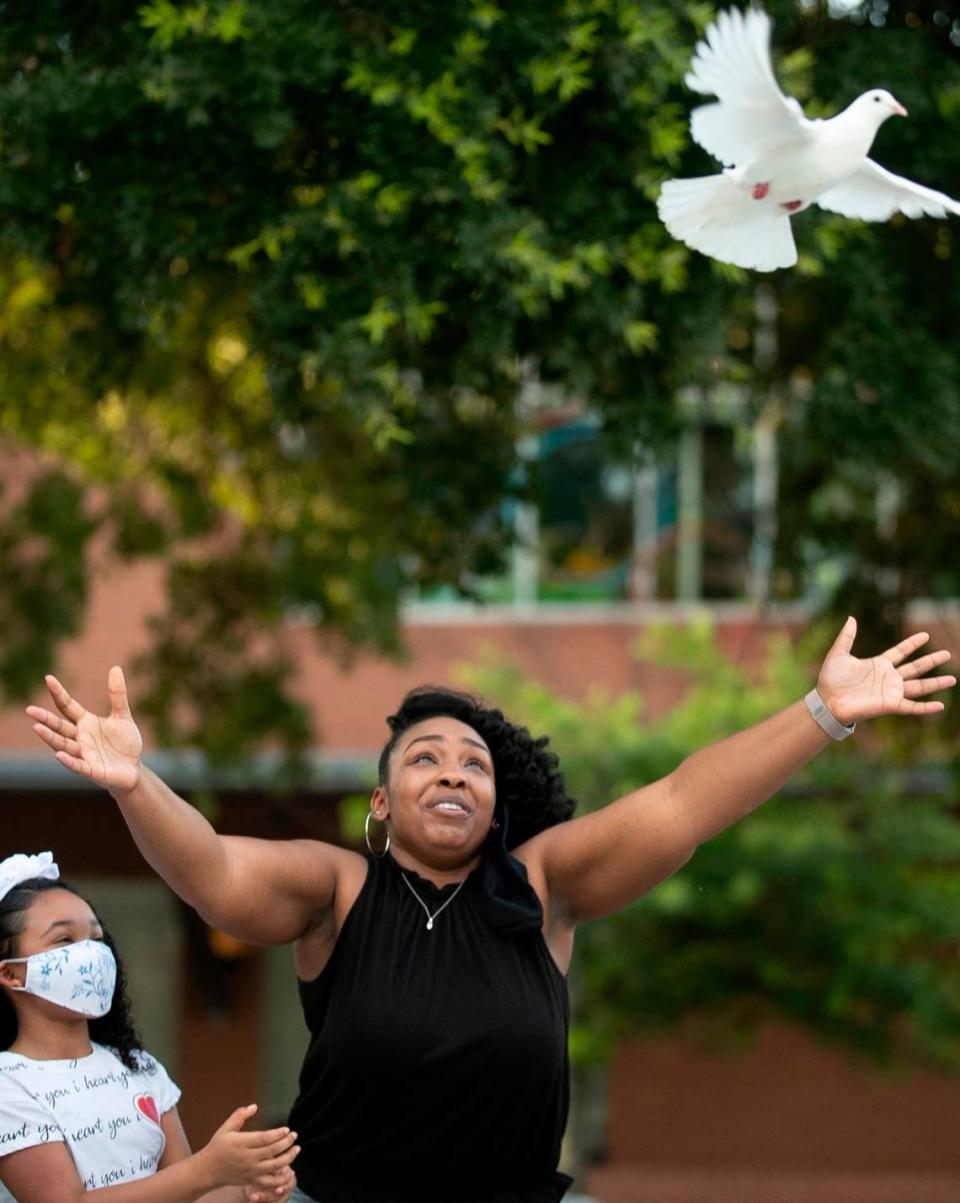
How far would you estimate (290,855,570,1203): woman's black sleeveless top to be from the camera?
344cm

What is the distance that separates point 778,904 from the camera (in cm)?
1144

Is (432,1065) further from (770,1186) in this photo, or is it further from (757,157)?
(770,1186)

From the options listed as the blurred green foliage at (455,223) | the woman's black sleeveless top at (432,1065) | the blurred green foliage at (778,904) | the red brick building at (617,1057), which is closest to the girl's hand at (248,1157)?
the woman's black sleeveless top at (432,1065)

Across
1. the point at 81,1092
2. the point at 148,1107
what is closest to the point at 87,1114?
the point at 81,1092

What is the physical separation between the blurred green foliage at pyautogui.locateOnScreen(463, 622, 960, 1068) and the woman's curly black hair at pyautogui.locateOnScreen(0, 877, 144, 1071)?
718 cm

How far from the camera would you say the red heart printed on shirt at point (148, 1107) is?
364 cm

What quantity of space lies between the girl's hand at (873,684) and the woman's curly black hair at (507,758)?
0.67 metres

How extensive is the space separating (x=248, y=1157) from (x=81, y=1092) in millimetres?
489

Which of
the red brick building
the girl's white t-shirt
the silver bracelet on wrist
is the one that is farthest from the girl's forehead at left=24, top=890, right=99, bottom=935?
the red brick building

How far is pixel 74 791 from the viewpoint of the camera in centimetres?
1577

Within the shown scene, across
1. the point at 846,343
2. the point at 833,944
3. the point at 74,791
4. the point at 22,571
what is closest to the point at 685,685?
the point at 833,944

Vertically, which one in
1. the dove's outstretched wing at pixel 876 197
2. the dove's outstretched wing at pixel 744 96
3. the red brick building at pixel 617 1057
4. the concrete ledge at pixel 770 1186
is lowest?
the concrete ledge at pixel 770 1186

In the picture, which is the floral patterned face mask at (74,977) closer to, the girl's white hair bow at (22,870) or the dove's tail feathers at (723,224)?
the girl's white hair bow at (22,870)

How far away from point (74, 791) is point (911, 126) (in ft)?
35.4
